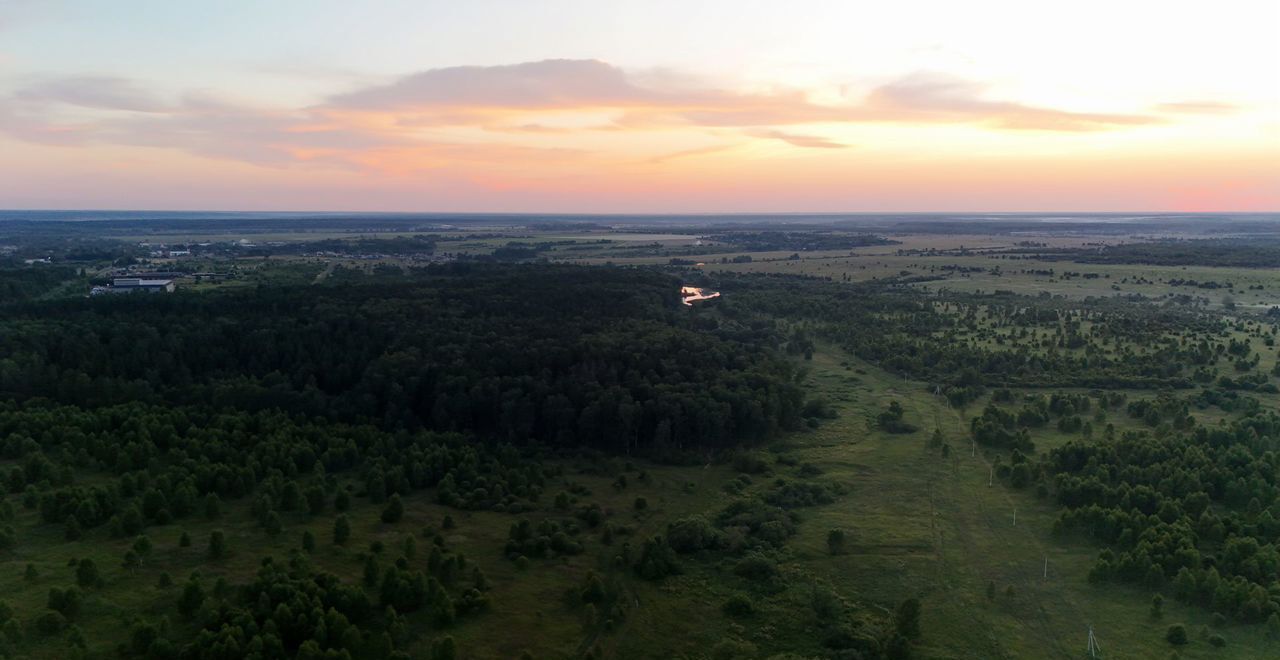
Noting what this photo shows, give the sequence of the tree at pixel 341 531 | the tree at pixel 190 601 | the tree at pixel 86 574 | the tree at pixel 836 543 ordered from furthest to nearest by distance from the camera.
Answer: the tree at pixel 836 543 → the tree at pixel 341 531 → the tree at pixel 86 574 → the tree at pixel 190 601

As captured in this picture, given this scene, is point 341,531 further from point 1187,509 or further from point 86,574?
point 1187,509

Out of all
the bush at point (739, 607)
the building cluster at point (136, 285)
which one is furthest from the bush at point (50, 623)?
the building cluster at point (136, 285)

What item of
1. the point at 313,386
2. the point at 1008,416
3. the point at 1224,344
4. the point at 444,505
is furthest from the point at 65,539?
the point at 1224,344

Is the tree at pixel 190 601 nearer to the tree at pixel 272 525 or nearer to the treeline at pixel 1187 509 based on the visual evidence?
Result: the tree at pixel 272 525

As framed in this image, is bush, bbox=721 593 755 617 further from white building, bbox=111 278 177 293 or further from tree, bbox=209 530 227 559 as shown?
white building, bbox=111 278 177 293

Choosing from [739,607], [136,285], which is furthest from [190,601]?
[136,285]
